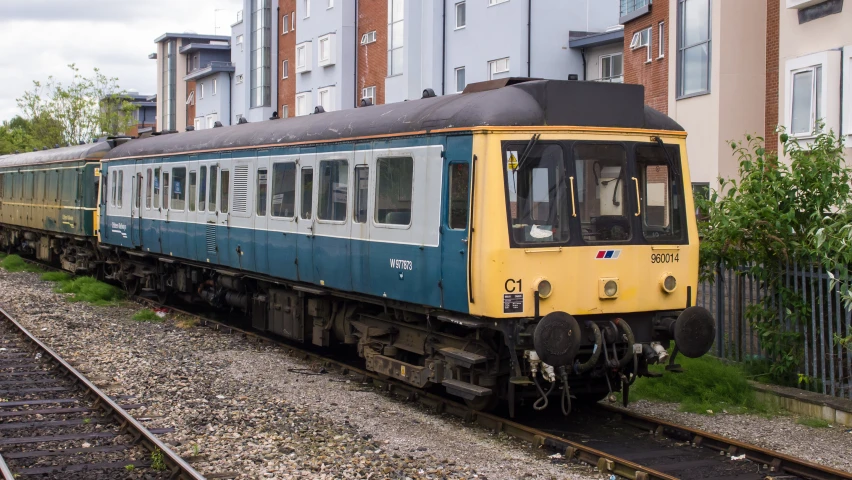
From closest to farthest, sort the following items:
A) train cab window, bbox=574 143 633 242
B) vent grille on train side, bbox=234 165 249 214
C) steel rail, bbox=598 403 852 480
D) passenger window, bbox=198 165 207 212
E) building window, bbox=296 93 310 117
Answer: steel rail, bbox=598 403 852 480
train cab window, bbox=574 143 633 242
vent grille on train side, bbox=234 165 249 214
passenger window, bbox=198 165 207 212
building window, bbox=296 93 310 117

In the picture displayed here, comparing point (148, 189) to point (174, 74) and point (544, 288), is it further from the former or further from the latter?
point (174, 74)

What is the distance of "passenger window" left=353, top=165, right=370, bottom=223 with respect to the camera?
1047cm

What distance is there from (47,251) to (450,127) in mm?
20728

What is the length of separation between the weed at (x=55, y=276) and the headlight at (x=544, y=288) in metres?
17.5

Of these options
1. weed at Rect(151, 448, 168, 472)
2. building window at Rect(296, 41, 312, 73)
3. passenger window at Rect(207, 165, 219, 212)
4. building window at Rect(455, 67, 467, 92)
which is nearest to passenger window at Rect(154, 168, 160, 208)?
passenger window at Rect(207, 165, 219, 212)

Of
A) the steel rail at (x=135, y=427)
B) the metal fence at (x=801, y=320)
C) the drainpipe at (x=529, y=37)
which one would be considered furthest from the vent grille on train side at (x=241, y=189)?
the drainpipe at (x=529, y=37)

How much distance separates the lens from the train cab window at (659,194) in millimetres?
9062

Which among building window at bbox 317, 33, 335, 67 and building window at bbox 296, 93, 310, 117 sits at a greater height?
building window at bbox 317, 33, 335, 67

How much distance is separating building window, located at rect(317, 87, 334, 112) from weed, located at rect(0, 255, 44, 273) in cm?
1394

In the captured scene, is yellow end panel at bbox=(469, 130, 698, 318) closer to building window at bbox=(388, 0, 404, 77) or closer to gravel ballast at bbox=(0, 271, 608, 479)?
gravel ballast at bbox=(0, 271, 608, 479)

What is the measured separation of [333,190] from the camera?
1126 cm

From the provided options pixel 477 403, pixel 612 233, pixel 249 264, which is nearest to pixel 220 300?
pixel 249 264

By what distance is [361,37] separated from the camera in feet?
122

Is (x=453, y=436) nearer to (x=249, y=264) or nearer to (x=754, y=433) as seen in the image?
(x=754, y=433)
